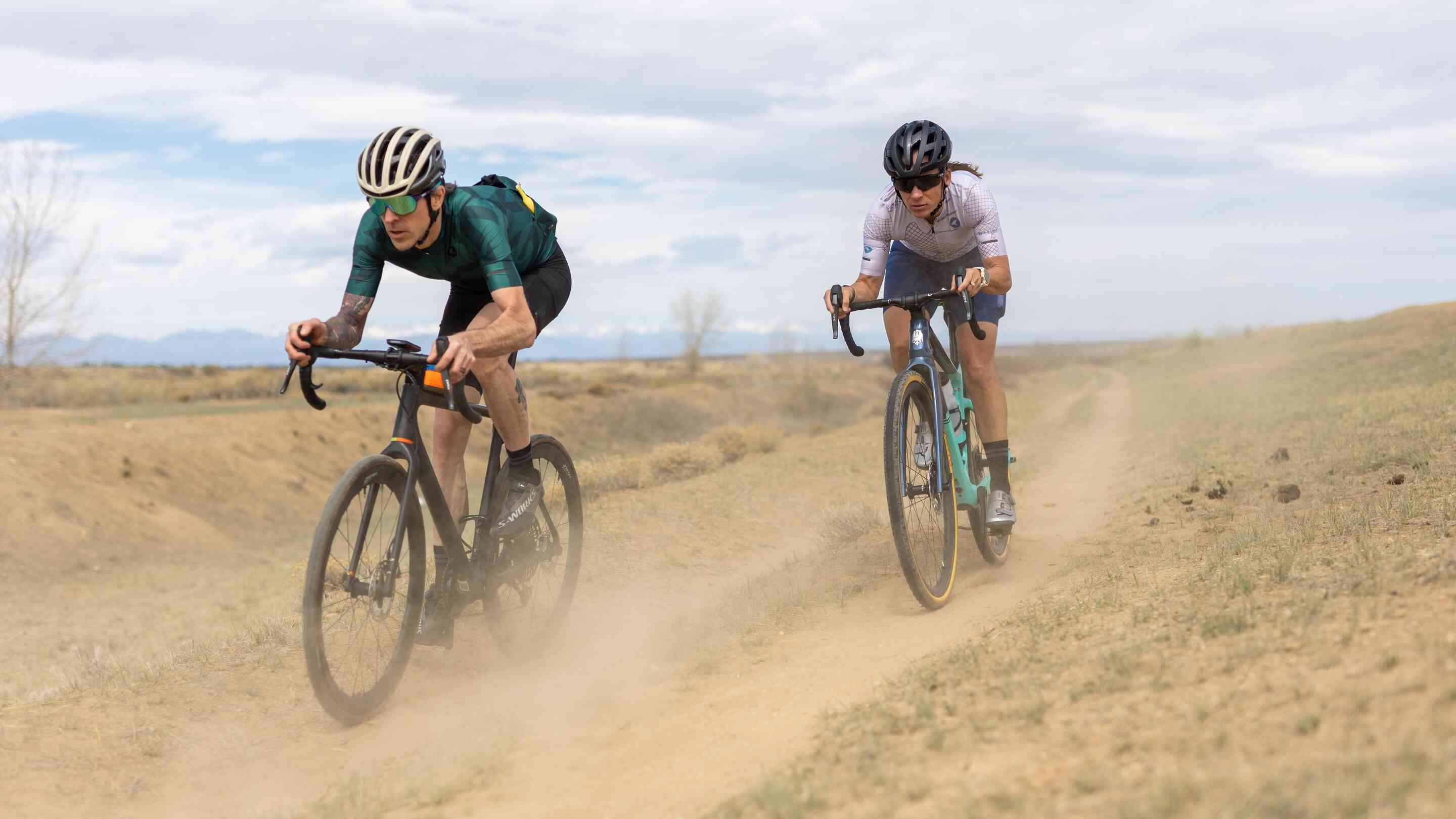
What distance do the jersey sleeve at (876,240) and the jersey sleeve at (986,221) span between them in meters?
0.47

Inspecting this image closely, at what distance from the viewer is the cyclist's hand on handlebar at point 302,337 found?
4.23 m

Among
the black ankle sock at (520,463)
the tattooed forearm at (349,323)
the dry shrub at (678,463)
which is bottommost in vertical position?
the dry shrub at (678,463)

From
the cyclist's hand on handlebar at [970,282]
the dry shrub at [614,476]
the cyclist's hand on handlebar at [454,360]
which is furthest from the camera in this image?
the dry shrub at [614,476]

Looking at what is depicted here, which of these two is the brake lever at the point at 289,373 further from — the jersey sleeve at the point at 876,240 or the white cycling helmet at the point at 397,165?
the jersey sleeve at the point at 876,240

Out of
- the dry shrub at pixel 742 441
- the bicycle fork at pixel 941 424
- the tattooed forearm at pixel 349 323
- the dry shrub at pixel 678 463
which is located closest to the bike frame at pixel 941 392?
the bicycle fork at pixel 941 424

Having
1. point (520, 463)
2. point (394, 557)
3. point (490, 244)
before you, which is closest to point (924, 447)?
point (520, 463)

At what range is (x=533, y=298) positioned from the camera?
5.30 m

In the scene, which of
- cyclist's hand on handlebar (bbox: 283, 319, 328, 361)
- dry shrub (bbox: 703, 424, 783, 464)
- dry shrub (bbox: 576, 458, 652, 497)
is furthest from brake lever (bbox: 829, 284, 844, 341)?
dry shrub (bbox: 703, 424, 783, 464)

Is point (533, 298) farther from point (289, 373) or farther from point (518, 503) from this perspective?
point (289, 373)

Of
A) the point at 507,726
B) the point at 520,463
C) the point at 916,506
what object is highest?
the point at 520,463

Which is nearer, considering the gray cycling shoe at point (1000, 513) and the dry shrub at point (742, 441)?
the gray cycling shoe at point (1000, 513)

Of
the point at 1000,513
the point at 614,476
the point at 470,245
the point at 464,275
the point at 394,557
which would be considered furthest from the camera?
the point at 614,476

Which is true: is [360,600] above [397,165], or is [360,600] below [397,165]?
below

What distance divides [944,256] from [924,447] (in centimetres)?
139
